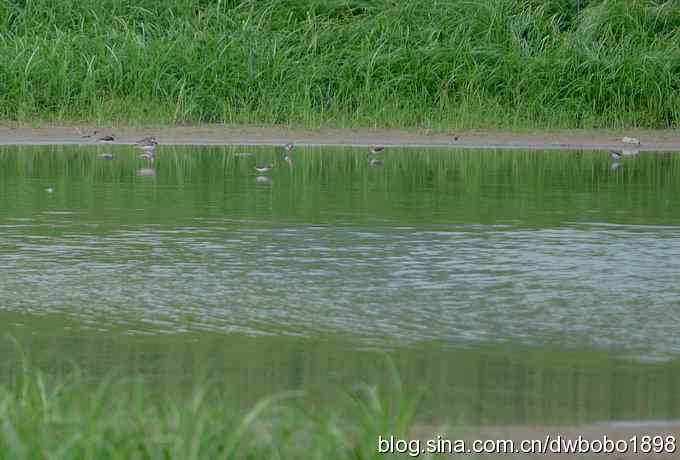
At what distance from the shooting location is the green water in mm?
5059

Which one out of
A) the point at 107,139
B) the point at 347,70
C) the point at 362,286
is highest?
the point at 347,70

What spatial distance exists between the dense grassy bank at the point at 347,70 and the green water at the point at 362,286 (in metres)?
5.42

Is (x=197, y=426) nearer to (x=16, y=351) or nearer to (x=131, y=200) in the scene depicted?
(x=16, y=351)

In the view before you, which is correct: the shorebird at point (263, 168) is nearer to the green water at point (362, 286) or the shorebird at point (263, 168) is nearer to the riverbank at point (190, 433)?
the green water at point (362, 286)

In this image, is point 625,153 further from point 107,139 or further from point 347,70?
point 107,139

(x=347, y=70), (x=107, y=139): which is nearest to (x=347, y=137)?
(x=347, y=70)

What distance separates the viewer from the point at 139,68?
17797 mm

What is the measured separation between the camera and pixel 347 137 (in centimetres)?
1669

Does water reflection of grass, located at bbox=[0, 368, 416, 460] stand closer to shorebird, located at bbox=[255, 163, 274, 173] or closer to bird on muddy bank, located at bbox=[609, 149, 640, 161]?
shorebird, located at bbox=[255, 163, 274, 173]

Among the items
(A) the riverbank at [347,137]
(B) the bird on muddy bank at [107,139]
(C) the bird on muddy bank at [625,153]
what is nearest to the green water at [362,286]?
(C) the bird on muddy bank at [625,153]

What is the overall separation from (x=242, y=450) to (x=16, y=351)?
2029 millimetres

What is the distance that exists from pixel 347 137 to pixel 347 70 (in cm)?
180

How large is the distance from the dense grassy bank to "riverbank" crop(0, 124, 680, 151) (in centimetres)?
40

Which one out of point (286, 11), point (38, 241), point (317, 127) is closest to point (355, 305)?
point (38, 241)
